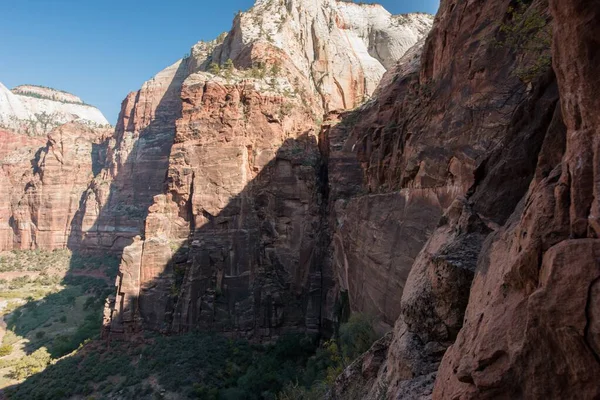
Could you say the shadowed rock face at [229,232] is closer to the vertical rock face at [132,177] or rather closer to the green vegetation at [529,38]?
the green vegetation at [529,38]

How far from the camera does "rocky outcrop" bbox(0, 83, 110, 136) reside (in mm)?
137525

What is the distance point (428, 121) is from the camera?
A: 16.1 meters

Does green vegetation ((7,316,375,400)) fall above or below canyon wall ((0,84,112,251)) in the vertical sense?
below

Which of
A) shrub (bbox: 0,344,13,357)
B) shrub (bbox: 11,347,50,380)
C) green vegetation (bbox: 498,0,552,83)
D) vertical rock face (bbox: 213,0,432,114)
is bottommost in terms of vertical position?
shrub (bbox: 0,344,13,357)

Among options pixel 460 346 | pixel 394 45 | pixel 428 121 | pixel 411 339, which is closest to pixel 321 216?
pixel 428 121

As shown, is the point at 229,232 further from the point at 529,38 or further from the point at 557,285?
the point at 557,285

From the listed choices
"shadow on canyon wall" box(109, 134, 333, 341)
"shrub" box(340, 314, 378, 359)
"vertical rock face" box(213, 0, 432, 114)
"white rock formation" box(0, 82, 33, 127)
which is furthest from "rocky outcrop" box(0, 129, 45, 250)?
"shrub" box(340, 314, 378, 359)

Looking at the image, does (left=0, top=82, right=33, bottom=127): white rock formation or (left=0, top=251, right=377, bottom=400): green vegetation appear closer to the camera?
(left=0, top=251, right=377, bottom=400): green vegetation

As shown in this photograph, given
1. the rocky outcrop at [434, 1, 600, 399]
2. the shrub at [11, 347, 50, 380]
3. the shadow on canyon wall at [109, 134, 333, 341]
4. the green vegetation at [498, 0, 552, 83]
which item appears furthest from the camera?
the shrub at [11, 347, 50, 380]

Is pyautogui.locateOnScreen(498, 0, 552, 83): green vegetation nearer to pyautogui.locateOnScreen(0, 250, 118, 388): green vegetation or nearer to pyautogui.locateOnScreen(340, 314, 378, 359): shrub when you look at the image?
pyautogui.locateOnScreen(340, 314, 378, 359): shrub

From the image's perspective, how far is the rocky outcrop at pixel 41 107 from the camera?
138 metres

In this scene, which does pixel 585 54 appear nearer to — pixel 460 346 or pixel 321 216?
pixel 460 346

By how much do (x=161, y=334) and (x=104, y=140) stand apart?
2929 inches

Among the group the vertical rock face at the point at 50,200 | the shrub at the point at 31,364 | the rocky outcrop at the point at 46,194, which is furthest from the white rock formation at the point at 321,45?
the rocky outcrop at the point at 46,194
